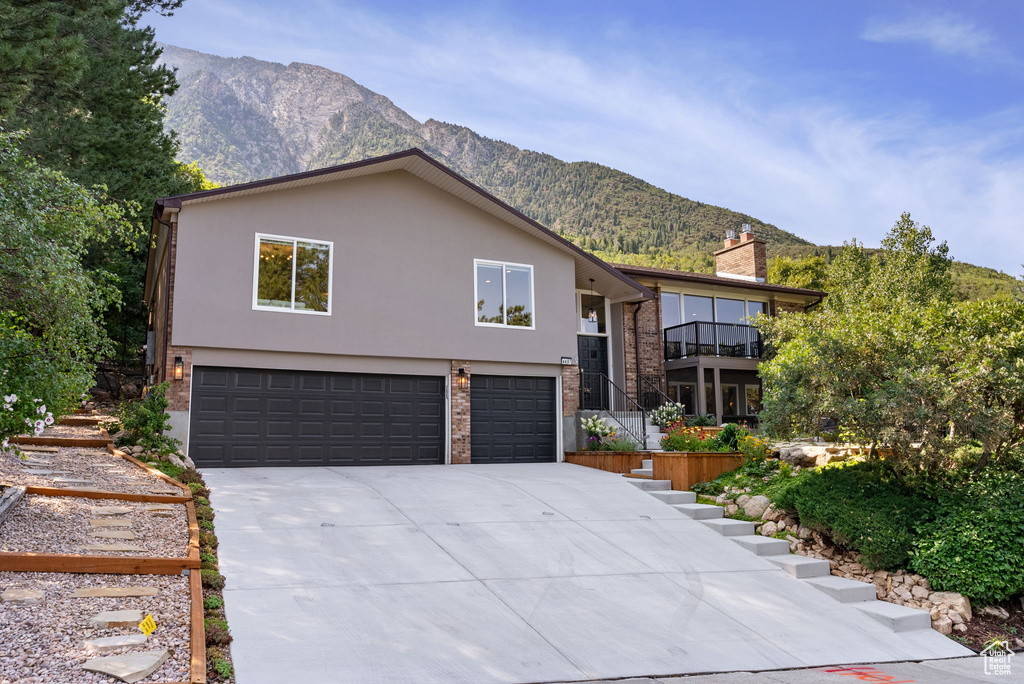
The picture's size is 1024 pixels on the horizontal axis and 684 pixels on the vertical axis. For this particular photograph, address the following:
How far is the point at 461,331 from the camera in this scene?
14.5 m

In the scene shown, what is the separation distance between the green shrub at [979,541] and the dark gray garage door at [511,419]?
8460 mm

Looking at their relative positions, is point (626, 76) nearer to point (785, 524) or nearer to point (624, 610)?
point (785, 524)

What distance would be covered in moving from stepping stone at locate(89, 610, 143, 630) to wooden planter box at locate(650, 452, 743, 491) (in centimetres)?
825

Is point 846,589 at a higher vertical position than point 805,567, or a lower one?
lower

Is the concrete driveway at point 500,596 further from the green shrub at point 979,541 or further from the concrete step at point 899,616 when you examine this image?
the green shrub at point 979,541

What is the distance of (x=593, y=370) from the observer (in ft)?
57.7

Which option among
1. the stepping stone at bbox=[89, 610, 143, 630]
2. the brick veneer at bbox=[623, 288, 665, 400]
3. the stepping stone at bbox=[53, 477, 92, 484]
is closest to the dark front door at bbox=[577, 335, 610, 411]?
the brick veneer at bbox=[623, 288, 665, 400]

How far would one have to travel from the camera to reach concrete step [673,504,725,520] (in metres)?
9.98

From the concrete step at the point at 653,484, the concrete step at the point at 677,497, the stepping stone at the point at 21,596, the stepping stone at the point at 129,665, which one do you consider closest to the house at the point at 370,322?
the concrete step at the point at 653,484

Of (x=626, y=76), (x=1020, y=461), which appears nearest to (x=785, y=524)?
(x=1020, y=461)

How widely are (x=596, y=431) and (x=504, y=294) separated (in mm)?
3459

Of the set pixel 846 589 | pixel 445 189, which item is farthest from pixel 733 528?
pixel 445 189

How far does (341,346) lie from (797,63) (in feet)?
50.7

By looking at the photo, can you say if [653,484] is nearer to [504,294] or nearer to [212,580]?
[504,294]
